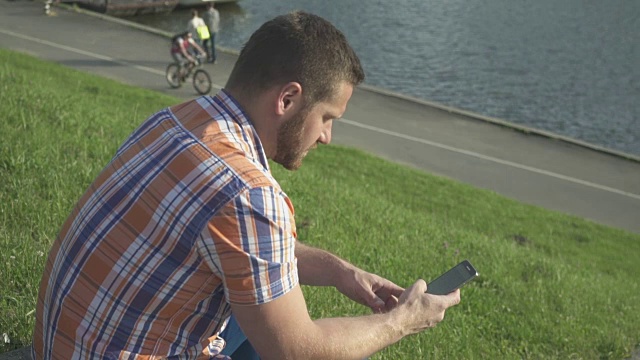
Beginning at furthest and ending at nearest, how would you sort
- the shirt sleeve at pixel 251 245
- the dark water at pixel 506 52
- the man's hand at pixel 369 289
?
the dark water at pixel 506 52
the man's hand at pixel 369 289
the shirt sleeve at pixel 251 245

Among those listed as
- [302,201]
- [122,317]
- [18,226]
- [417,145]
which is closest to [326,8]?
[417,145]

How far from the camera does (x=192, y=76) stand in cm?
2409

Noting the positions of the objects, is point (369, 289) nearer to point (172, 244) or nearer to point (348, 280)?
point (348, 280)

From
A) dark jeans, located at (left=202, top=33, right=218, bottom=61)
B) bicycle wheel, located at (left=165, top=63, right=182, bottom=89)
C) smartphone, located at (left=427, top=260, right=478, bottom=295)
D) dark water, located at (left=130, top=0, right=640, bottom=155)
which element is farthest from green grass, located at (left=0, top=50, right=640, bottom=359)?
dark water, located at (left=130, top=0, right=640, bottom=155)

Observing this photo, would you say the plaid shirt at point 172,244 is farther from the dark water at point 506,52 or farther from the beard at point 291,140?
the dark water at point 506,52

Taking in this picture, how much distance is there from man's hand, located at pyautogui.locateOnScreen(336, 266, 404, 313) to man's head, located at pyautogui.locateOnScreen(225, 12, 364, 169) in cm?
75

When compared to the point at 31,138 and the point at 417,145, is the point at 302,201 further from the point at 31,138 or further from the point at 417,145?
the point at 417,145

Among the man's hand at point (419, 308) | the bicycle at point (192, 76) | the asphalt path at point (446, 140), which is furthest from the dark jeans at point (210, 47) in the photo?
the man's hand at point (419, 308)

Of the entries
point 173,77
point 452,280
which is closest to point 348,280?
point 452,280

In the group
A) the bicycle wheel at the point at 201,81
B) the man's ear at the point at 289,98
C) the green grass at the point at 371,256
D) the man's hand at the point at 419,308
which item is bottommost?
the bicycle wheel at the point at 201,81

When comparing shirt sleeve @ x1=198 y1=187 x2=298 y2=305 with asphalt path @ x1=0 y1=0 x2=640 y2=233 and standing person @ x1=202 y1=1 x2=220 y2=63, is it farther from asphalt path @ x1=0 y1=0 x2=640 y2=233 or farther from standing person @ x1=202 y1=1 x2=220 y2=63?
standing person @ x1=202 y1=1 x2=220 y2=63

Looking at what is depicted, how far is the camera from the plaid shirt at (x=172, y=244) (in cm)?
236

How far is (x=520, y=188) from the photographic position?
63.3 feet

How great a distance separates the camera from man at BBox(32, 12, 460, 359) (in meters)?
2.38
